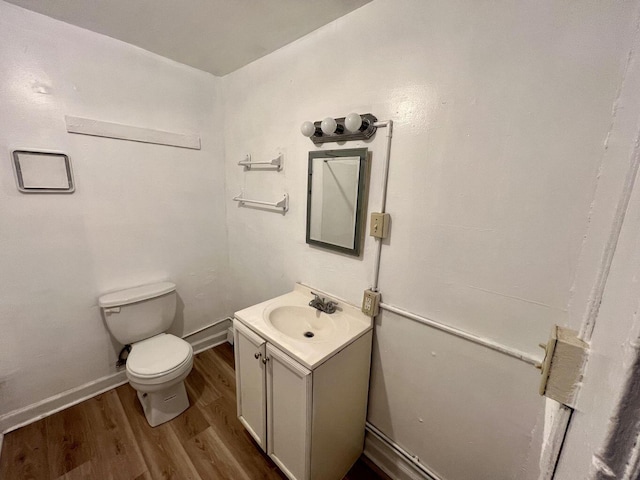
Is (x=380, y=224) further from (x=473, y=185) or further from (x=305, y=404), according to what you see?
(x=305, y=404)

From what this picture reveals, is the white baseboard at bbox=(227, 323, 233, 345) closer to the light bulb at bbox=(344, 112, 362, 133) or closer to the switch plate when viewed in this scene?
the switch plate

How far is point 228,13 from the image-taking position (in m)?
1.28

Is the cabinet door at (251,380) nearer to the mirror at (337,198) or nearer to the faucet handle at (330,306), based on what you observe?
the faucet handle at (330,306)

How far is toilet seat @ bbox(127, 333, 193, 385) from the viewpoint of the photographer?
4.75 ft

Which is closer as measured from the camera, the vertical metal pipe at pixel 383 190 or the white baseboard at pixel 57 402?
the vertical metal pipe at pixel 383 190

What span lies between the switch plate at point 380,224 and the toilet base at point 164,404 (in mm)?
1598

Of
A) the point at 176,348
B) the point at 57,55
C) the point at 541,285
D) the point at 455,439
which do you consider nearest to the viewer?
the point at 541,285

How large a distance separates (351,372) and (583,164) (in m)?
1.18

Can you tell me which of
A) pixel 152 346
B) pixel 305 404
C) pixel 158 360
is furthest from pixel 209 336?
pixel 305 404

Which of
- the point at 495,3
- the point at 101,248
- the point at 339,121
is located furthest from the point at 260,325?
the point at 495,3

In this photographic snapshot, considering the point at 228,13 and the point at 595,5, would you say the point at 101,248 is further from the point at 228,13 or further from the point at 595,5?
the point at 595,5

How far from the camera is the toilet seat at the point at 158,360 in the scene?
145 centimetres

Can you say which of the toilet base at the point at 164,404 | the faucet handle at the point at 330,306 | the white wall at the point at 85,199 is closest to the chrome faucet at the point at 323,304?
the faucet handle at the point at 330,306

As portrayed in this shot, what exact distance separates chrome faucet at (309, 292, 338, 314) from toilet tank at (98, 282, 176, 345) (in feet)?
3.76
